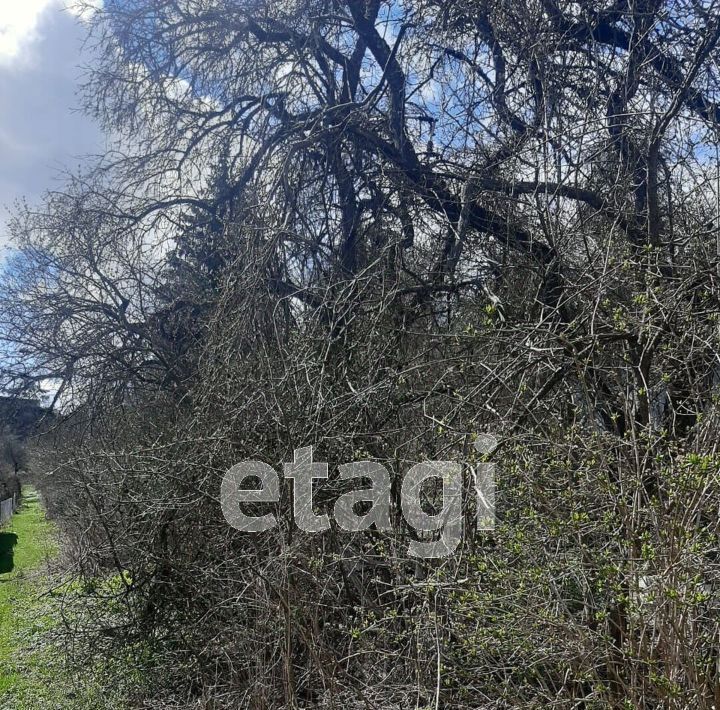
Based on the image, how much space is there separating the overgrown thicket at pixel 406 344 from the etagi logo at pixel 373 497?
0.08 m

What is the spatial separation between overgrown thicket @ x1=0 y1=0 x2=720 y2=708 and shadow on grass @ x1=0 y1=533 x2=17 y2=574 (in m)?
8.78

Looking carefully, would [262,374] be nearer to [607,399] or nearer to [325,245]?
[325,245]

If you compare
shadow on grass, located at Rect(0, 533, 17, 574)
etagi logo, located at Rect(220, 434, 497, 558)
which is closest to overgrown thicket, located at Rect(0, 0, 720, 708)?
etagi logo, located at Rect(220, 434, 497, 558)

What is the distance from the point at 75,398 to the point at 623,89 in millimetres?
5682

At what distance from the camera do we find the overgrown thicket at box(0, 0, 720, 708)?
2859 mm

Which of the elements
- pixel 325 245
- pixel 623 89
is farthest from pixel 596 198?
pixel 325 245

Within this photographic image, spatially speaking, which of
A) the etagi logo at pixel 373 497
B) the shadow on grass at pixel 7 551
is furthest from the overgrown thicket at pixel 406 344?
the shadow on grass at pixel 7 551

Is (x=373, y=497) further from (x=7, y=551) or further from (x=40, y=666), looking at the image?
(x=7, y=551)

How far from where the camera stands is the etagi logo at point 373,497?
3.05 metres

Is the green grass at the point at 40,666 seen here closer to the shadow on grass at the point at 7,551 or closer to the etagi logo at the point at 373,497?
the etagi logo at the point at 373,497

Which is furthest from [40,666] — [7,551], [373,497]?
[7,551]

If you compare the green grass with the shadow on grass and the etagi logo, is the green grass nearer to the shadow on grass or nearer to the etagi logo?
the etagi logo

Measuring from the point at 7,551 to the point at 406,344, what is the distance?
16.2 meters

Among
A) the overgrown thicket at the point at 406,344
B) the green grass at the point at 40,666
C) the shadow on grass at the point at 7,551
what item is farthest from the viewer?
the shadow on grass at the point at 7,551
